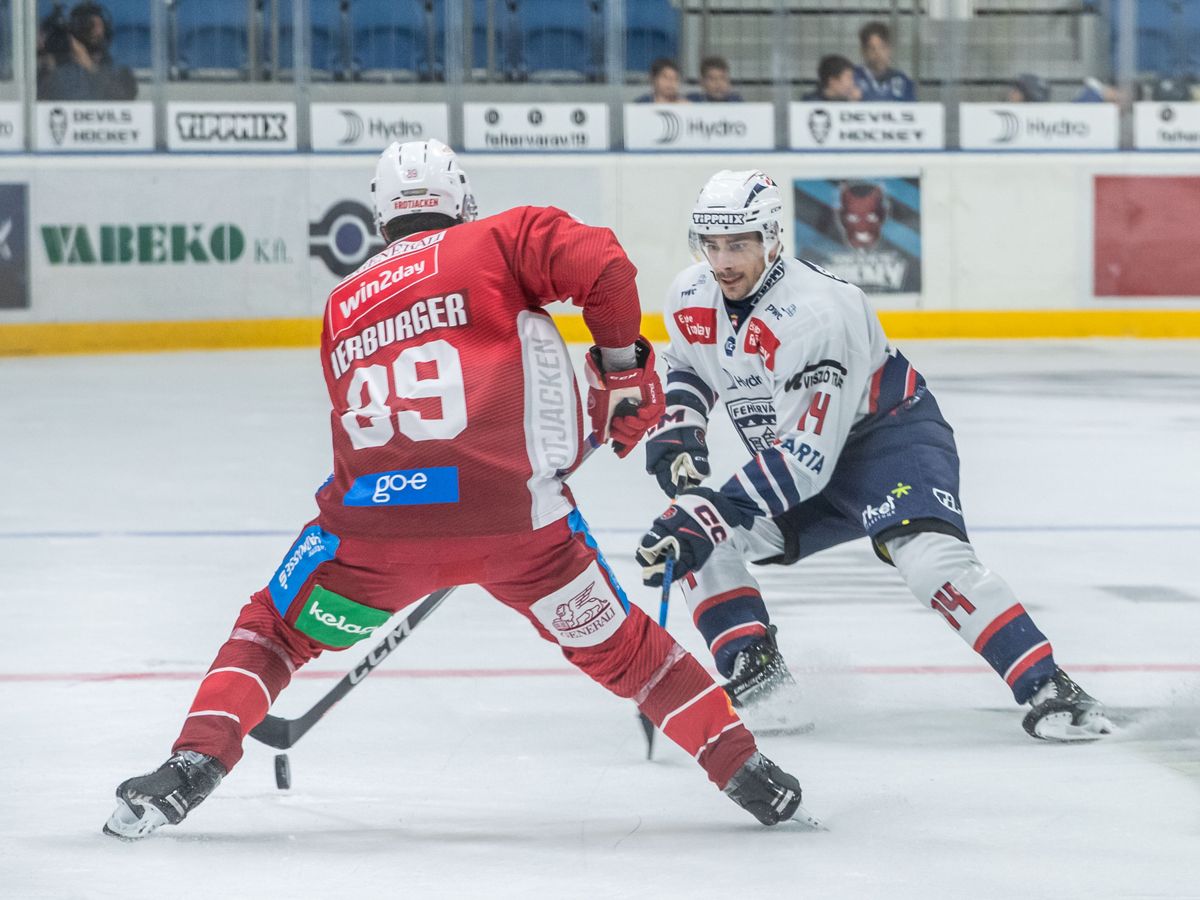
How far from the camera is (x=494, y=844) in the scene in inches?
110

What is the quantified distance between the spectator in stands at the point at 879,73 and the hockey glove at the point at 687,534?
926 cm

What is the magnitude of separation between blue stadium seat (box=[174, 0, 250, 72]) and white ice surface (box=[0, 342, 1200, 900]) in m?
5.79

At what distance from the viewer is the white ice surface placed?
2.67 m

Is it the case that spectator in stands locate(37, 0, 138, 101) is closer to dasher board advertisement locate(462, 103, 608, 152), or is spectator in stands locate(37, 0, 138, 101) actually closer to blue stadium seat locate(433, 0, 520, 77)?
blue stadium seat locate(433, 0, 520, 77)

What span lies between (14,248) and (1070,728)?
9138mm

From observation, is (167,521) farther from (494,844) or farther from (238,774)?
(494,844)

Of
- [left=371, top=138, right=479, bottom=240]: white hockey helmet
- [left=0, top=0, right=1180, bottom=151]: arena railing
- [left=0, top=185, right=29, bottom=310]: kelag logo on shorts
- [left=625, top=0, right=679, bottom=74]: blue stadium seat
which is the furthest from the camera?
[left=625, top=0, right=679, bottom=74]: blue stadium seat

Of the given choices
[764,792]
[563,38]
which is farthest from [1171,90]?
[764,792]

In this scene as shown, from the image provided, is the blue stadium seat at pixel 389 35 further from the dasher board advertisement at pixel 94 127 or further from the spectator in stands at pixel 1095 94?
the spectator in stands at pixel 1095 94

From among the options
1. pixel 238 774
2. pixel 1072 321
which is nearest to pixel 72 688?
pixel 238 774

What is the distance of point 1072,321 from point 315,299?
4.74 meters

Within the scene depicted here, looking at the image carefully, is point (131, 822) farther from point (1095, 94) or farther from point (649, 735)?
point (1095, 94)

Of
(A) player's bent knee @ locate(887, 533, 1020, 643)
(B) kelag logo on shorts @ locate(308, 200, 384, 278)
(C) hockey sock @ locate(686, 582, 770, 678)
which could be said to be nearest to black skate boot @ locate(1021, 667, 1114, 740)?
(A) player's bent knee @ locate(887, 533, 1020, 643)

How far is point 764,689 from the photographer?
3596mm
